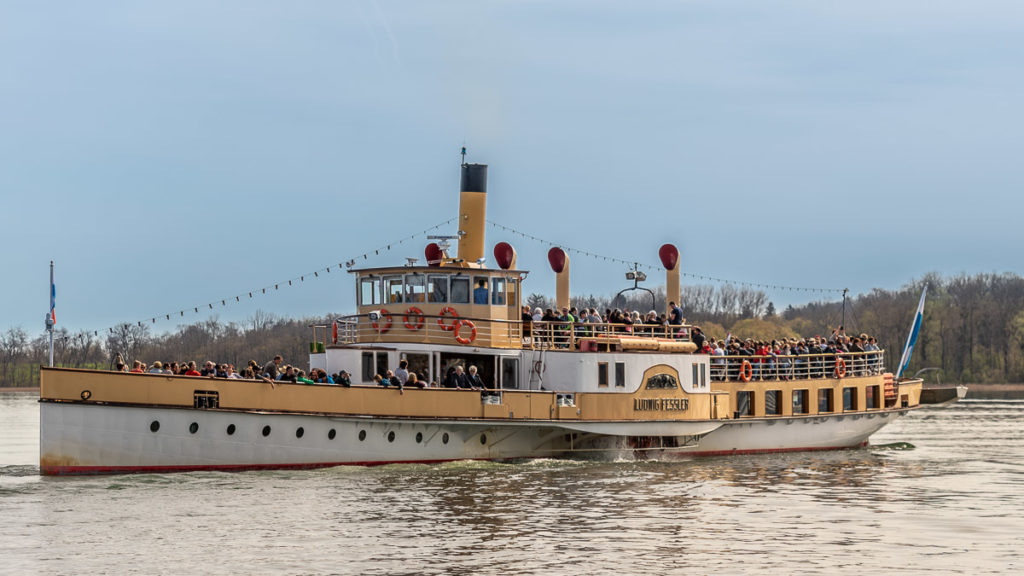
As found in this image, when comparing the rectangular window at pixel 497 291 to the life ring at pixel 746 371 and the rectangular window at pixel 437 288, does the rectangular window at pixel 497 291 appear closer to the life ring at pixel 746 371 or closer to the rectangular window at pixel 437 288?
the rectangular window at pixel 437 288

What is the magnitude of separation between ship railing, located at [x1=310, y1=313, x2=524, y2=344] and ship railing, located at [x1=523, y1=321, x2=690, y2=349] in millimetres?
395

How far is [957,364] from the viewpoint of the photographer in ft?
360

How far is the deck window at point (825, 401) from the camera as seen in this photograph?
125 ft

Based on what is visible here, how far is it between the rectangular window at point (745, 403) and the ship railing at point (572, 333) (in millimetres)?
3456

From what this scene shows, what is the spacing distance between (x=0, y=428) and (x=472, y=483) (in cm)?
2900

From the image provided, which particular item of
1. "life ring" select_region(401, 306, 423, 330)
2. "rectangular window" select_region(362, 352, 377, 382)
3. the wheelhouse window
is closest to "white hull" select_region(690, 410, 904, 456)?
the wheelhouse window

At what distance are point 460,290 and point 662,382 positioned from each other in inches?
222

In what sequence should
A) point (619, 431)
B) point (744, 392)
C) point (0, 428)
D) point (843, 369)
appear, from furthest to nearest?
point (0, 428) < point (843, 369) < point (744, 392) < point (619, 431)

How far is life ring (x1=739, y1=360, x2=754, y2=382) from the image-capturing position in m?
35.6

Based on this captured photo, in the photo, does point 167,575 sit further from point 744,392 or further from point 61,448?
point 744,392

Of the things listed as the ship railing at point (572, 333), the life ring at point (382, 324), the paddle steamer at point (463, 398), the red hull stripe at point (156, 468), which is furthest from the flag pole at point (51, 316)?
the ship railing at point (572, 333)

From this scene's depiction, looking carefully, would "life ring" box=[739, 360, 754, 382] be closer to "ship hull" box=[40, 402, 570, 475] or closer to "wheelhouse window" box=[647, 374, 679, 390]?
"wheelhouse window" box=[647, 374, 679, 390]

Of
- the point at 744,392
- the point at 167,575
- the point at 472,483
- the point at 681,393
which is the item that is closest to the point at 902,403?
the point at 744,392

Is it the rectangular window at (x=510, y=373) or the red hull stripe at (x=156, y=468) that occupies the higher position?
the rectangular window at (x=510, y=373)
